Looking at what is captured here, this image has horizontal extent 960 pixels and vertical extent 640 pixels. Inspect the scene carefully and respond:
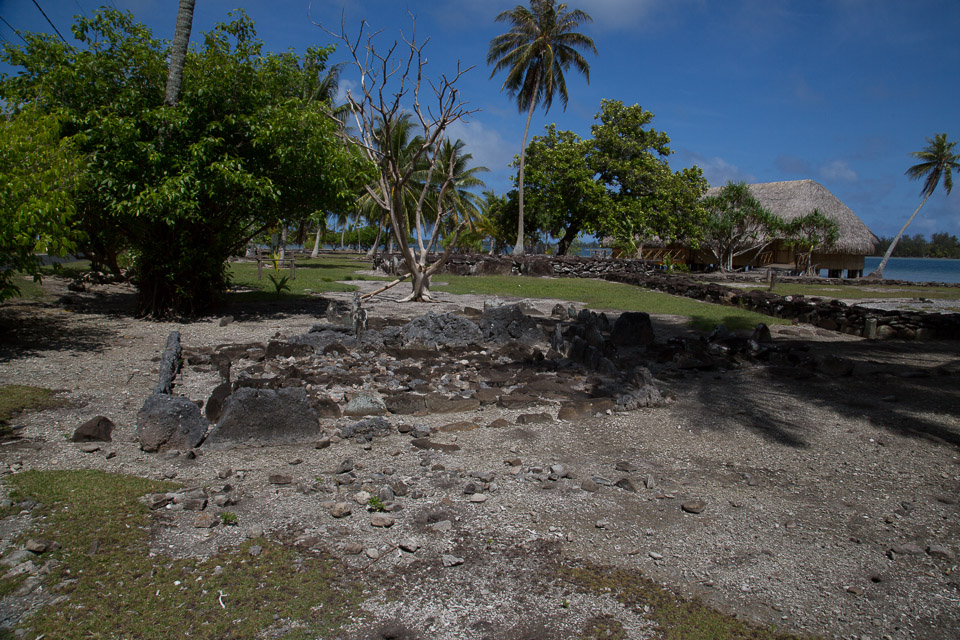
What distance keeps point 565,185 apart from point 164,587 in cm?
3058

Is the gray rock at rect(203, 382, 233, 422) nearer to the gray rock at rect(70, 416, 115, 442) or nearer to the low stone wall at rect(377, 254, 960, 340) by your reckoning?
the gray rock at rect(70, 416, 115, 442)

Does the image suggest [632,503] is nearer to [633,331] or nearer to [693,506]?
[693,506]

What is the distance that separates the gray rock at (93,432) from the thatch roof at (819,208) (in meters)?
42.4

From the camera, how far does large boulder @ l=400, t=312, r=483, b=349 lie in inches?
348

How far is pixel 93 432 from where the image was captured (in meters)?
4.65

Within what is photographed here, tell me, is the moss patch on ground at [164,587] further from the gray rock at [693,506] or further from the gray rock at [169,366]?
the gray rock at [169,366]

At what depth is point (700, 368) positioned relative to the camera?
25.1 ft

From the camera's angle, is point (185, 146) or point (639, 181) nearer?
point (185, 146)

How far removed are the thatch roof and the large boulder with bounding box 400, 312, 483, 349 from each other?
37.1 metres

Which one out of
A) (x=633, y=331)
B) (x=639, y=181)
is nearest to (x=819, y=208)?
(x=639, y=181)

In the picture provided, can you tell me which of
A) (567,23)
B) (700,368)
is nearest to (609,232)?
(567,23)

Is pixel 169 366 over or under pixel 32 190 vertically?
under

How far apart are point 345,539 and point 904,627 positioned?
2.81 meters

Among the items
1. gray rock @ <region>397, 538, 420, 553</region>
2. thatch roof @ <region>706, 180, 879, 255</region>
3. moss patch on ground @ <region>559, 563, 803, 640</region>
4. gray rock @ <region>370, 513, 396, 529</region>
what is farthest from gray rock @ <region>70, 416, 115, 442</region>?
thatch roof @ <region>706, 180, 879, 255</region>
